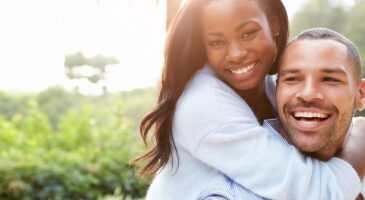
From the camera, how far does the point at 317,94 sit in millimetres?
1878

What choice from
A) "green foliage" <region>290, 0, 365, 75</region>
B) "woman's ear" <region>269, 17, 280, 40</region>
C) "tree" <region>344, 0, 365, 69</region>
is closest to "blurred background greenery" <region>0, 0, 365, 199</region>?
"woman's ear" <region>269, 17, 280, 40</region>

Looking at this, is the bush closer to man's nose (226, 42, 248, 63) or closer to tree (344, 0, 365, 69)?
man's nose (226, 42, 248, 63)

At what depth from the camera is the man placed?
1897mm

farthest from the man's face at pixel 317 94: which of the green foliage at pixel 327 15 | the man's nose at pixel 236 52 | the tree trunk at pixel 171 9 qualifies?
the green foliage at pixel 327 15

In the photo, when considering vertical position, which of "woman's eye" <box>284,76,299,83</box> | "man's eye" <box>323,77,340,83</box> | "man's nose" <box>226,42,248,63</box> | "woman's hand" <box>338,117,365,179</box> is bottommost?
"woman's hand" <box>338,117,365,179</box>

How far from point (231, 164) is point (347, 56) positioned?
0.49 m

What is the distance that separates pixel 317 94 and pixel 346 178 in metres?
0.27

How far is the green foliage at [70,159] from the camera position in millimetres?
5594

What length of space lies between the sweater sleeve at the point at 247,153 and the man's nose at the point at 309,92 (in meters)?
0.16

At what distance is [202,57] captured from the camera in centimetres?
226

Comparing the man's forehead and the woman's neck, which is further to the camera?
the woman's neck

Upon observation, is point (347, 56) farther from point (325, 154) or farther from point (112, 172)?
point (112, 172)

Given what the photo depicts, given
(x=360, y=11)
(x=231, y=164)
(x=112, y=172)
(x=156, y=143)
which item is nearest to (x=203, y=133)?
(x=231, y=164)

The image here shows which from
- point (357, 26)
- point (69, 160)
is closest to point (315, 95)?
point (69, 160)
